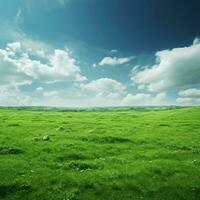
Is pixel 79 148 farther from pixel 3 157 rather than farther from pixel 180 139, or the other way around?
pixel 180 139

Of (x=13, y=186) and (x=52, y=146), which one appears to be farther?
(x=52, y=146)

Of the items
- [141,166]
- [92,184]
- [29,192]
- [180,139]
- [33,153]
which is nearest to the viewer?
[29,192]

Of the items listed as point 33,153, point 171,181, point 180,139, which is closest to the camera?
point 171,181

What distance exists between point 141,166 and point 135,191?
4.79 m

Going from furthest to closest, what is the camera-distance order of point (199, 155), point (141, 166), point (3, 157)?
point (199, 155) → point (3, 157) → point (141, 166)

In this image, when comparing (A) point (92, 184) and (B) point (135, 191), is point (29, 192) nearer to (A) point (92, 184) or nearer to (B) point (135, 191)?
(A) point (92, 184)

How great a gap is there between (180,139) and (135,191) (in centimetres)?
2058

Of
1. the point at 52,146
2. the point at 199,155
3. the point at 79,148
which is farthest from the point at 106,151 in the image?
the point at 199,155

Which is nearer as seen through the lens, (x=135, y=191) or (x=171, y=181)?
(x=135, y=191)

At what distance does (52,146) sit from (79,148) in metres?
2.72

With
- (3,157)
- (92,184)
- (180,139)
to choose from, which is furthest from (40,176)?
(180,139)

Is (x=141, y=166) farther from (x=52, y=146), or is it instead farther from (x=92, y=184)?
(x=52, y=146)

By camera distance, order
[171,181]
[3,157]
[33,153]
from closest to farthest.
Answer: [171,181]
[3,157]
[33,153]

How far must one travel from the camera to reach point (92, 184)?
699 inches
